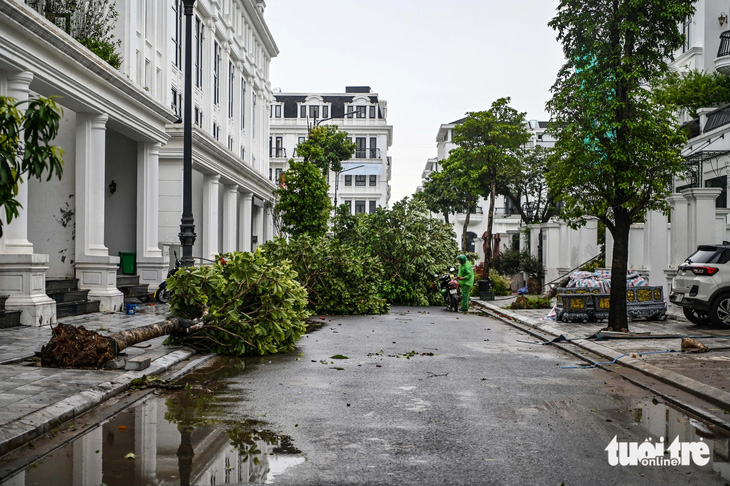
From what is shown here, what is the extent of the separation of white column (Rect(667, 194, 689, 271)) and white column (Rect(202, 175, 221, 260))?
18679mm

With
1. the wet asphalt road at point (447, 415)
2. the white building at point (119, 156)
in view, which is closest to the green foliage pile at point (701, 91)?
the white building at point (119, 156)

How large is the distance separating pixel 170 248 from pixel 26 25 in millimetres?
14440

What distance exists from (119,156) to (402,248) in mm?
10597

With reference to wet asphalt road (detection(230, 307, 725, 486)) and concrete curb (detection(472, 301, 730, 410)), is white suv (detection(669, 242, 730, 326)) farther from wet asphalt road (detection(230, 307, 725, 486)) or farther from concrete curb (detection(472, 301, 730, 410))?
wet asphalt road (detection(230, 307, 725, 486))

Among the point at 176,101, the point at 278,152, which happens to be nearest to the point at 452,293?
the point at 176,101

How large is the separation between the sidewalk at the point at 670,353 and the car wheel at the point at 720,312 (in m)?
0.20

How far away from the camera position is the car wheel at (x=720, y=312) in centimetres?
1550

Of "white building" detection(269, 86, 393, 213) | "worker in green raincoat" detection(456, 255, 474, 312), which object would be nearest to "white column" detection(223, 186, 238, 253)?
"worker in green raincoat" detection(456, 255, 474, 312)

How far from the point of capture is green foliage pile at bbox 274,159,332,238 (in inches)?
1407

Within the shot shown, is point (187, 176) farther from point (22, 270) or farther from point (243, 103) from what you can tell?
point (243, 103)

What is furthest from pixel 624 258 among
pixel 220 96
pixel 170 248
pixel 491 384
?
pixel 220 96

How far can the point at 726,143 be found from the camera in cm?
3022

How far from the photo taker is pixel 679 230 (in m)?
18.3

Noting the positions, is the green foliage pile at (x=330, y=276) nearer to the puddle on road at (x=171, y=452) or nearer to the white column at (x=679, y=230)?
the white column at (x=679, y=230)
